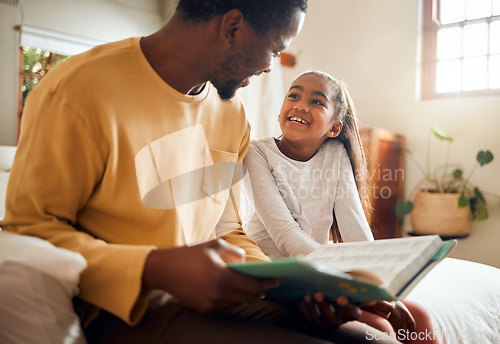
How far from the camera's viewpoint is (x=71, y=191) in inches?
28.2

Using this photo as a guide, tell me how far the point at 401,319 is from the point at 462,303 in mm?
291

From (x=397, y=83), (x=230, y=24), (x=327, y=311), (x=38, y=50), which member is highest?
(x=38, y=50)

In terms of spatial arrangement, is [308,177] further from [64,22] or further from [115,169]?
[64,22]

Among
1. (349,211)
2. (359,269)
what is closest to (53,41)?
(349,211)

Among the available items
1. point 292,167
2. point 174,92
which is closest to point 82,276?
point 174,92

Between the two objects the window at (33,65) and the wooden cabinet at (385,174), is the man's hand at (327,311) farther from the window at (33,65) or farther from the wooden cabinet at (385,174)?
the window at (33,65)

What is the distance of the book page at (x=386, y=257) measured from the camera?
60cm

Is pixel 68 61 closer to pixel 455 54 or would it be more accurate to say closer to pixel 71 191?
pixel 71 191

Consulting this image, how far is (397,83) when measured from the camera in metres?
3.08

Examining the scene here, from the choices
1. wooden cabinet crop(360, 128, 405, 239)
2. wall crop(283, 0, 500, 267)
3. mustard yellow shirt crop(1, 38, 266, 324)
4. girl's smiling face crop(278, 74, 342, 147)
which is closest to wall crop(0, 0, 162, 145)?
wall crop(283, 0, 500, 267)

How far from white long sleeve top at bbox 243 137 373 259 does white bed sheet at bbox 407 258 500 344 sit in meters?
0.25

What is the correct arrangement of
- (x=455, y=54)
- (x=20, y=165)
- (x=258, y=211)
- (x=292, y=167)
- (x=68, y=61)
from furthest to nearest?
(x=455, y=54), (x=292, y=167), (x=258, y=211), (x=68, y=61), (x=20, y=165)

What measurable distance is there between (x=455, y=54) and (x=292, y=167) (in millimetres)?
2120

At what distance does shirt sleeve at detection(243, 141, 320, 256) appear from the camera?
1189mm
